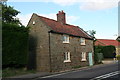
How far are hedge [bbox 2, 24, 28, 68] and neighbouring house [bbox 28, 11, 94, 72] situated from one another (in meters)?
Result: 2.73

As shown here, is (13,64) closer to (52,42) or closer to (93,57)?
(52,42)

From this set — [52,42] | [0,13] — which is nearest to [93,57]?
[52,42]

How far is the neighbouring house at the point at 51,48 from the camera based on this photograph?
19.9 meters

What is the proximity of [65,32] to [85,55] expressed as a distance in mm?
5937

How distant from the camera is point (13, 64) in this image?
17.3 metres

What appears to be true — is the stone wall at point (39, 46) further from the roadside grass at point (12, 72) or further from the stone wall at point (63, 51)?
the roadside grass at point (12, 72)

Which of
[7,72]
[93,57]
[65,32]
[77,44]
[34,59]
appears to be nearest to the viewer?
[7,72]

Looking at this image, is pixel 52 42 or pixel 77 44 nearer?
pixel 52 42

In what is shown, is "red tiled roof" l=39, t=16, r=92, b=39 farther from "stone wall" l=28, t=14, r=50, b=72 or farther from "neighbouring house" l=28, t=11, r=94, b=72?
"stone wall" l=28, t=14, r=50, b=72

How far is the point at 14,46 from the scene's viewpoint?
17.3 meters

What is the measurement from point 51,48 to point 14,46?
4.75m

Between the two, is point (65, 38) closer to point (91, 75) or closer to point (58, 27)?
point (58, 27)

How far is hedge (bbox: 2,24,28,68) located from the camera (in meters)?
16.5

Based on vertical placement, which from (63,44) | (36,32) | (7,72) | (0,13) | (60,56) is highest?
(0,13)
